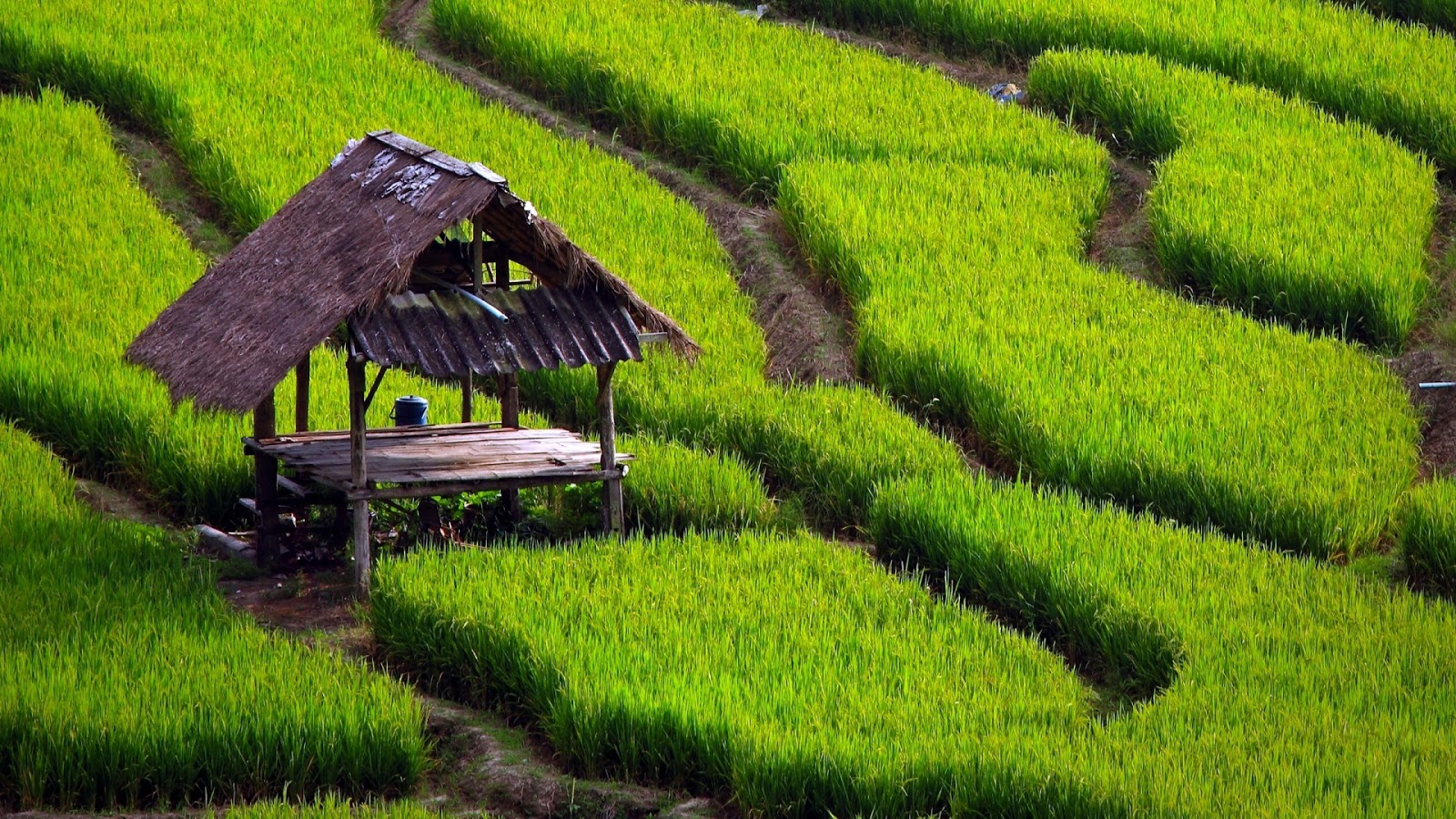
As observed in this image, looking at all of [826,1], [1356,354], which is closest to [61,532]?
[1356,354]

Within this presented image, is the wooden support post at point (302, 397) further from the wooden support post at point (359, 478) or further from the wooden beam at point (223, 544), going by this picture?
the wooden support post at point (359, 478)

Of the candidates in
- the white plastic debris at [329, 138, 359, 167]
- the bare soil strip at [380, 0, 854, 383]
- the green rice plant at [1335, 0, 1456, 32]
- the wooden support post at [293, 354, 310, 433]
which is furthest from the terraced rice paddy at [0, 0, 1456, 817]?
the white plastic debris at [329, 138, 359, 167]

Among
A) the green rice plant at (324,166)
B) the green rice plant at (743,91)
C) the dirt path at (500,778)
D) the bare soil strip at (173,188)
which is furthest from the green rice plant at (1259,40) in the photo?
the dirt path at (500,778)

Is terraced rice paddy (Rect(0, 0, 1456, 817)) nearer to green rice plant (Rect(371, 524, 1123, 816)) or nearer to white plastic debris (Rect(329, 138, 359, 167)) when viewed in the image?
green rice plant (Rect(371, 524, 1123, 816))

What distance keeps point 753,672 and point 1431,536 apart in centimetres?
320

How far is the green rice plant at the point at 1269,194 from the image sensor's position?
30.9 ft

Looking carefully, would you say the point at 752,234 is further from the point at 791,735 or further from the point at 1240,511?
the point at 791,735

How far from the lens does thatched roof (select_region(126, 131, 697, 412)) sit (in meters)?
6.37

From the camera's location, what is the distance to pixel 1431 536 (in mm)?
7043

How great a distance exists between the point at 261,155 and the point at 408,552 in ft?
15.5

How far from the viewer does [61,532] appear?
671 cm

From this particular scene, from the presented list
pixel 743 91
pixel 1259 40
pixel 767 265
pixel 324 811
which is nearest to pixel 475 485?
pixel 324 811

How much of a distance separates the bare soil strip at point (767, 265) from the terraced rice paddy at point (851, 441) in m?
0.17

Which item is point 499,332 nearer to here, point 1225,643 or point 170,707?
point 170,707
